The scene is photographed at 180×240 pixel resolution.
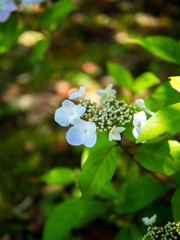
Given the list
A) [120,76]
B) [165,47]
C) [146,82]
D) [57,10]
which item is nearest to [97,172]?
[165,47]

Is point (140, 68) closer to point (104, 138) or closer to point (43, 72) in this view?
point (43, 72)

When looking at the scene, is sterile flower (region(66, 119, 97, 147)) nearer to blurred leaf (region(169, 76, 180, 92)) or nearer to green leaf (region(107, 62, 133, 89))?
blurred leaf (region(169, 76, 180, 92))

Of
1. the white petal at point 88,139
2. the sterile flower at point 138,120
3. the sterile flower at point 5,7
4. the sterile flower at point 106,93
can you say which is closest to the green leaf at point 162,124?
the sterile flower at point 138,120

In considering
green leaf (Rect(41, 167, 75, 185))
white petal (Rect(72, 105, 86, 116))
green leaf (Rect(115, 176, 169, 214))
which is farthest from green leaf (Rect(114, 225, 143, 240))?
white petal (Rect(72, 105, 86, 116))

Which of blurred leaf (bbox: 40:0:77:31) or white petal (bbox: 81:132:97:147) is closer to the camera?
white petal (bbox: 81:132:97:147)

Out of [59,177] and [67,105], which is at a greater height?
[67,105]

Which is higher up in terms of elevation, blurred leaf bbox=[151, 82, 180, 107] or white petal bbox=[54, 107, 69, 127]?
white petal bbox=[54, 107, 69, 127]

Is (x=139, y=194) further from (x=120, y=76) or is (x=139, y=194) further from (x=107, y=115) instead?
(x=120, y=76)
